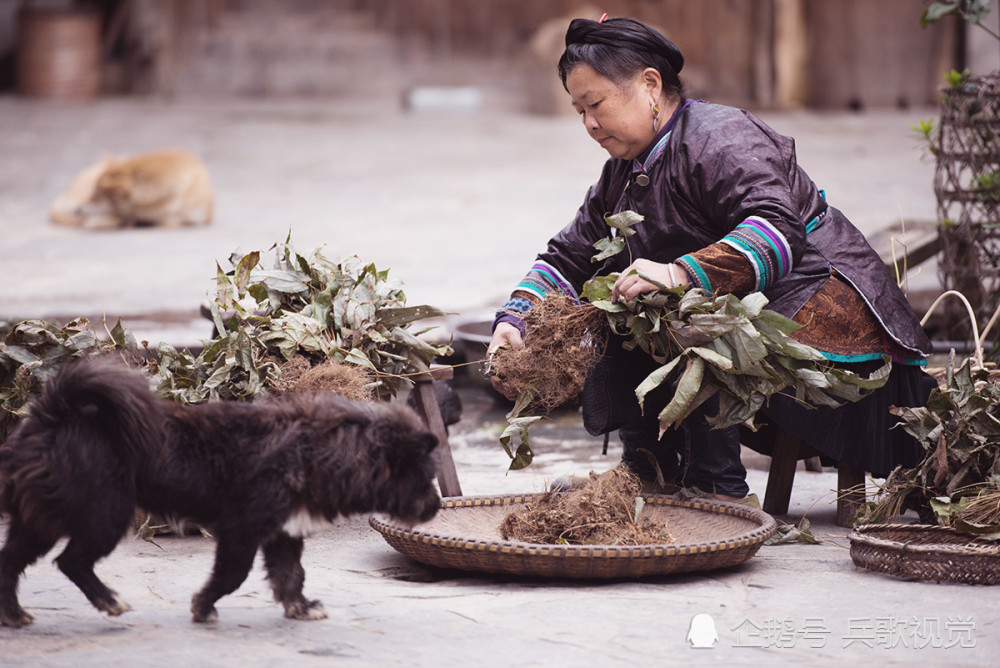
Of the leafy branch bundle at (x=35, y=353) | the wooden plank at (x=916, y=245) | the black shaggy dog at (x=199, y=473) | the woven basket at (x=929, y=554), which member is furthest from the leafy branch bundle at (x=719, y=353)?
the wooden plank at (x=916, y=245)

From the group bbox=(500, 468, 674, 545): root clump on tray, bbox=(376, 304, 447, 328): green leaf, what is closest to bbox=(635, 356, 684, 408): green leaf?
bbox=(500, 468, 674, 545): root clump on tray

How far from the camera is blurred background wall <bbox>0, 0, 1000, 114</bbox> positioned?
566 inches

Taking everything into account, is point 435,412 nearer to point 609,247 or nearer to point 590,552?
point 609,247

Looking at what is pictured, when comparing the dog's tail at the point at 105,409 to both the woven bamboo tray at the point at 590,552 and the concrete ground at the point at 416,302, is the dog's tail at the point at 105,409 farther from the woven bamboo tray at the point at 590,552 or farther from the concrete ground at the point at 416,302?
the woven bamboo tray at the point at 590,552

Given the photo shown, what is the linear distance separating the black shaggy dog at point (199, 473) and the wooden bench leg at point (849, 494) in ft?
5.10

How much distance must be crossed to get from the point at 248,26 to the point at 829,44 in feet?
25.2

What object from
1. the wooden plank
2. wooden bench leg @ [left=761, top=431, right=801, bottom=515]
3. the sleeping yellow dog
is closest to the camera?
wooden bench leg @ [left=761, top=431, right=801, bottom=515]

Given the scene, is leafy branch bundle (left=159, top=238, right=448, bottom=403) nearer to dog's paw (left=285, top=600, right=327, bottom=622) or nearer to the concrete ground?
the concrete ground

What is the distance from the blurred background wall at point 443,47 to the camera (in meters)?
14.4

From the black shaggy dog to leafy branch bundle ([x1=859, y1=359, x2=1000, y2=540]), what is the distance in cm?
140

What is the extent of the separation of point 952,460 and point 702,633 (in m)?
1.13

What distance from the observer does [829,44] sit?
14.5 metres

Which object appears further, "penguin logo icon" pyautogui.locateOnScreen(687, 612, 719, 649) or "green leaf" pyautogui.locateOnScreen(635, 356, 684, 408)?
"green leaf" pyautogui.locateOnScreen(635, 356, 684, 408)

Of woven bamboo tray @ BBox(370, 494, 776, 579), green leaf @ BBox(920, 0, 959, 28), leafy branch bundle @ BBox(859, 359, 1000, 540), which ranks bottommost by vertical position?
woven bamboo tray @ BBox(370, 494, 776, 579)
